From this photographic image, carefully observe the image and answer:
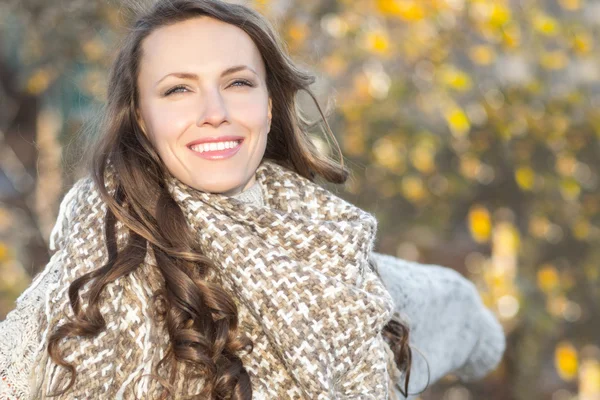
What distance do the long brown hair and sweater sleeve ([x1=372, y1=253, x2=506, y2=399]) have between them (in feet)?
1.89

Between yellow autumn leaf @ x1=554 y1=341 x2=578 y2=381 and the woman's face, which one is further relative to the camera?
yellow autumn leaf @ x1=554 y1=341 x2=578 y2=381

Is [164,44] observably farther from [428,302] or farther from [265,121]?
[428,302]

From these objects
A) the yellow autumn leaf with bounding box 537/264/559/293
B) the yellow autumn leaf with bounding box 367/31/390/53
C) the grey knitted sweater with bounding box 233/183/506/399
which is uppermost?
the yellow autumn leaf with bounding box 367/31/390/53

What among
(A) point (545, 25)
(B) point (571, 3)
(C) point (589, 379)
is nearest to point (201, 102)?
(A) point (545, 25)

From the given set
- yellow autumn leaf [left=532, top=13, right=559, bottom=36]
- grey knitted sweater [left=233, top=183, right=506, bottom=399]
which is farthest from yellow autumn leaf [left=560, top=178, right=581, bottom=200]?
grey knitted sweater [left=233, top=183, right=506, bottom=399]

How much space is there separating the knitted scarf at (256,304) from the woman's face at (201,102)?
0.06 m

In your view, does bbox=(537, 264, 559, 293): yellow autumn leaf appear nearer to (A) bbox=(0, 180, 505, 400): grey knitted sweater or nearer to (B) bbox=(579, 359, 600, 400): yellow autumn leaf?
(B) bbox=(579, 359, 600, 400): yellow autumn leaf

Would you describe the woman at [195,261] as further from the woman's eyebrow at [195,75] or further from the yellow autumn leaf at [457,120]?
the yellow autumn leaf at [457,120]

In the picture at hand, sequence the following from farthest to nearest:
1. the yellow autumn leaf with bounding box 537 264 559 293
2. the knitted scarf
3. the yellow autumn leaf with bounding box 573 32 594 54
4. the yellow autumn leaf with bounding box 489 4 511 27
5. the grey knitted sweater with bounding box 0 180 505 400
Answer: the yellow autumn leaf with bounding box 537 264 559 293
the yellow autumn leaf with bounding box 573 32 594 54
the yellow autumn leaf with bounding box 489 4 511 27
the grey knitted sweater with bounding box 0 180 505 400
the knitted scarf

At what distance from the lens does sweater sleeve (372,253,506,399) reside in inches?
83.2

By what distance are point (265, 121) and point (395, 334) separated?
24.6 inches

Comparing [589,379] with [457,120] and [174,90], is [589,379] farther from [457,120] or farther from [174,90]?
[174,90]

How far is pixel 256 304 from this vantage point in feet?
5.07

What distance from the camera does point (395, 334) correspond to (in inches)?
75.8
